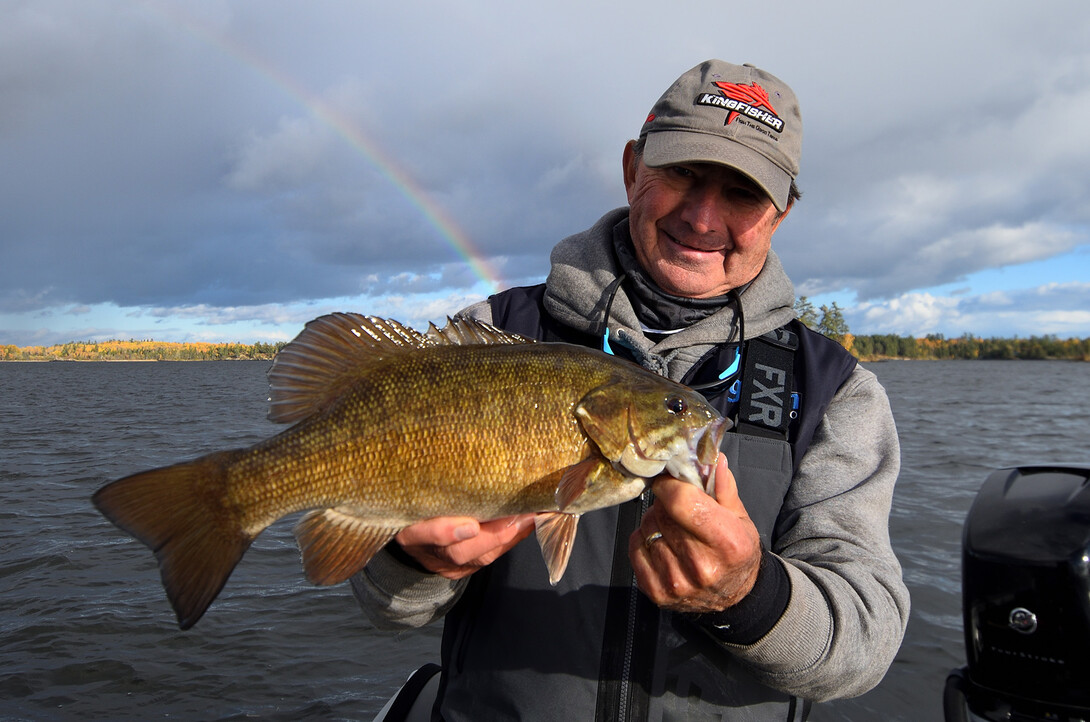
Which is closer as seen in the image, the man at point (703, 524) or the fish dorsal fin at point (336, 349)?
the man at point (703, 524)

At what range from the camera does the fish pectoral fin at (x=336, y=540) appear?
2285mm

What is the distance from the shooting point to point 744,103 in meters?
3.07

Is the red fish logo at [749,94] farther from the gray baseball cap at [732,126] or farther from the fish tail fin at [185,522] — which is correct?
the fish tail fin at [185,522]

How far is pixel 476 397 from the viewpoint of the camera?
229cm

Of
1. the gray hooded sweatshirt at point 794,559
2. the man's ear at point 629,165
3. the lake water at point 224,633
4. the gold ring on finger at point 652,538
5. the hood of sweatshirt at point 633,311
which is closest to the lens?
the gold ring on finger at point 652,538

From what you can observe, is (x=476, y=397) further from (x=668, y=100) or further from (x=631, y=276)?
(x=668, y=100)

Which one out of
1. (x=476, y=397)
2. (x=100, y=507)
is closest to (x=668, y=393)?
(x=476, y=397)

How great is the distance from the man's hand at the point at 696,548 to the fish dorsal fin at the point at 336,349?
2.78 ft

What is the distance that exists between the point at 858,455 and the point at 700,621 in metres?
1.04

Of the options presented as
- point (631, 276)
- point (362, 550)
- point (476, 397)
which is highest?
point (631, 276)

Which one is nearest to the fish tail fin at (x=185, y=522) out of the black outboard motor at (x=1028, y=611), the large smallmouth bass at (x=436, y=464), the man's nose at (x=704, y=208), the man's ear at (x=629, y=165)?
the large smallmouth bass at (x=436, y=464)

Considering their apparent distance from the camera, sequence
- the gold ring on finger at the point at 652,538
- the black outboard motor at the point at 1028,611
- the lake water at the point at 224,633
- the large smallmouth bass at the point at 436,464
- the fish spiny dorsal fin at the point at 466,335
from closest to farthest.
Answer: the gold ring on finger at the point at 652,538 < the large smallmouth bass at the point at 436,464 < the black outboard motor at the point at 1028,611 < the fish spiny dorsal fin at the point at 466,335 < the lake water at the point at 224,633

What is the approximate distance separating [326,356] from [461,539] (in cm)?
85

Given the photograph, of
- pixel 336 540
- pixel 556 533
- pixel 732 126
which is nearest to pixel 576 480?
pixel 556 533
